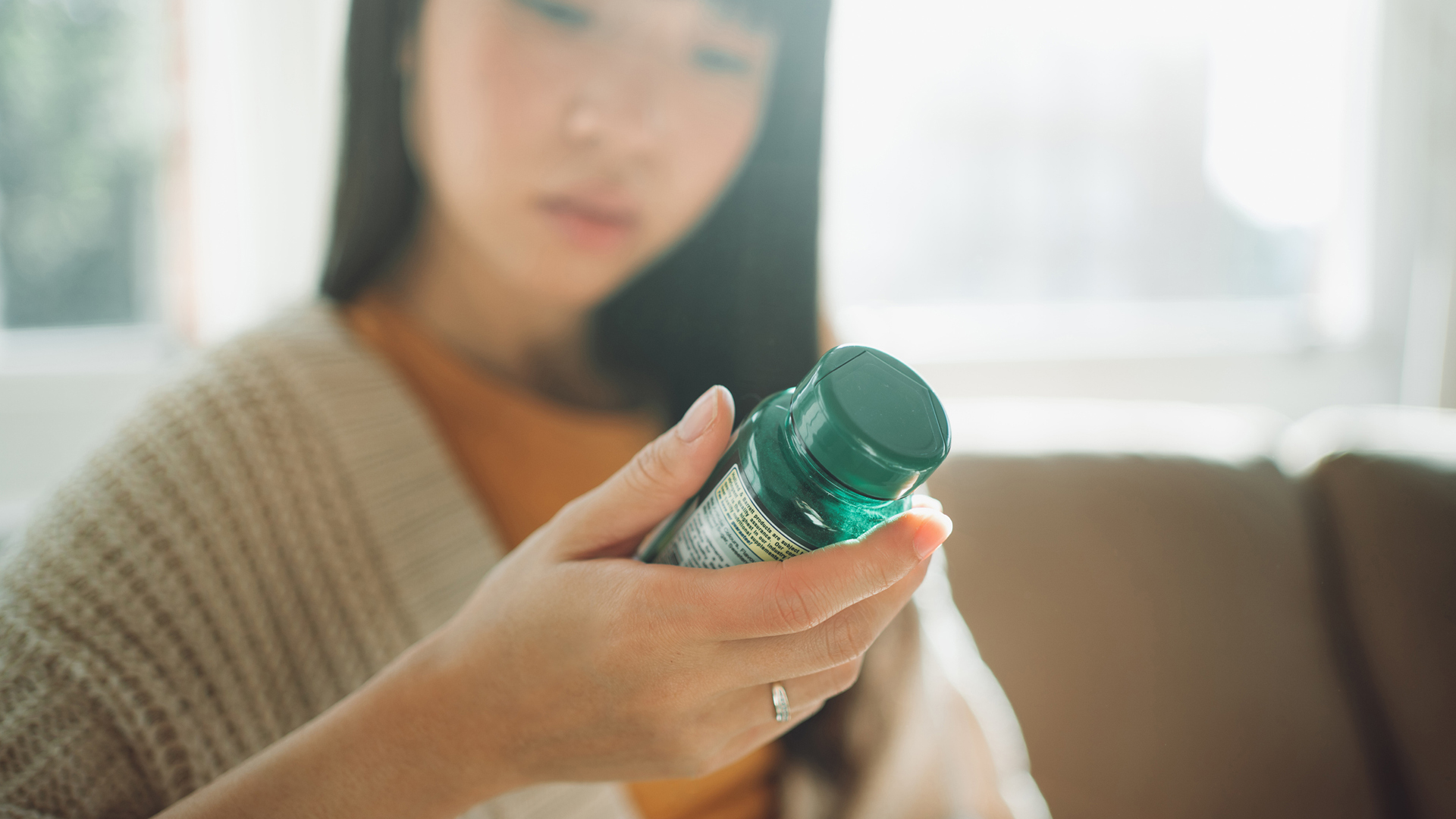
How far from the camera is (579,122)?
1.41 feet

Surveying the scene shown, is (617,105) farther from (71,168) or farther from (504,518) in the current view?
(71,168)

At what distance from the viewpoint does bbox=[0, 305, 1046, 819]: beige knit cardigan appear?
1.02 ft

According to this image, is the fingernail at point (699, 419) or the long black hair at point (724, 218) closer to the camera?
the fingernail at point (699, 419)

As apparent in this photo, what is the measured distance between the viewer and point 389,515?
441 millimetres

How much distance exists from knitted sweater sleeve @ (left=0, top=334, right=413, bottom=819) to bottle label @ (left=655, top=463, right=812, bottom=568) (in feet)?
0.86

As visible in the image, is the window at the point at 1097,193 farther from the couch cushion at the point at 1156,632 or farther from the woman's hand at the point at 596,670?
the woman's hand at the point at 596,670

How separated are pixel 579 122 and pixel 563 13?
61mm

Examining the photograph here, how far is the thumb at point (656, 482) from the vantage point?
0.75ft

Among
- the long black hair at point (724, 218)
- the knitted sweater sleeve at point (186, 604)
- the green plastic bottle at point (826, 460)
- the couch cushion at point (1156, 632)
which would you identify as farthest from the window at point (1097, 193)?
the green plastic bottle at point (826, 460)

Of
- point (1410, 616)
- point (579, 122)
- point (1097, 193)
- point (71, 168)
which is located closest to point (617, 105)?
point (579, 122)

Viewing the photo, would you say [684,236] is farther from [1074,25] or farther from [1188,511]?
[1074,25]

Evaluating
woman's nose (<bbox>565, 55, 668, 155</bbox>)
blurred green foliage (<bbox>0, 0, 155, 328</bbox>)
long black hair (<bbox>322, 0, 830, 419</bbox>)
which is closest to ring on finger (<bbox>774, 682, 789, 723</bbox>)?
long black hair (<bbox>322, 0, 830, 419</bbox>)

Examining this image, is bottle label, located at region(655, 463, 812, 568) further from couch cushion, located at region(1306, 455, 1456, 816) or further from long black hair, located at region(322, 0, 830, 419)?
couch cushion, located at region(1306, 455, 1456, 816)

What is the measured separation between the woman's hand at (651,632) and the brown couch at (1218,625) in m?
0.36
